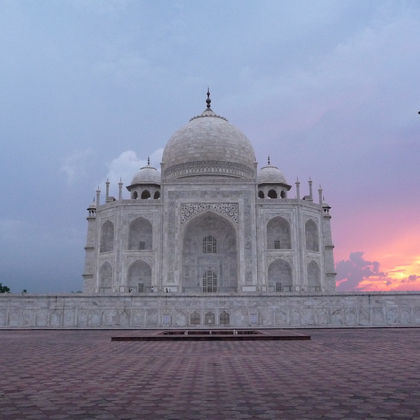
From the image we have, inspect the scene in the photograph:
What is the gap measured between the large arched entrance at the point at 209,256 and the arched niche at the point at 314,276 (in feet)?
16.1

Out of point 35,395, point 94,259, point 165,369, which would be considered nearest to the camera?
point 35,395

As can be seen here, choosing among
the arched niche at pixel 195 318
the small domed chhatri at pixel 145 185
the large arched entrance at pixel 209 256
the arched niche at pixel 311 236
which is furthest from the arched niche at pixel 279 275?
the small domed chhatri at pixel 145 185

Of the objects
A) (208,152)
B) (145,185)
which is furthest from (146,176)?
(208,152)

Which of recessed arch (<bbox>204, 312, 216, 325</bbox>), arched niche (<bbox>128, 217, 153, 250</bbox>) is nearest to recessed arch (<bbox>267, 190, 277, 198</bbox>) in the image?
arched niche (<bbox>128, 217, 153, 250</bbox>)

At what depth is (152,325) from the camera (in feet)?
70.8

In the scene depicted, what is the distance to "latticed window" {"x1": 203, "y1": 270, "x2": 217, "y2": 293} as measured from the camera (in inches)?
1200

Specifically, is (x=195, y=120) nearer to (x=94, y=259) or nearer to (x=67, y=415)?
(x=94, y=259)

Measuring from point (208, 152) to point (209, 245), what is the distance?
7.09 metres

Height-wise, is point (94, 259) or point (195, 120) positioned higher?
point (195, 120)

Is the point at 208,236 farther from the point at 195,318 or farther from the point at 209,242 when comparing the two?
the point at 195,318

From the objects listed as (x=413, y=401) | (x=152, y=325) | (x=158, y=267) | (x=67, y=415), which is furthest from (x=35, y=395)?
(x=158, y=267)

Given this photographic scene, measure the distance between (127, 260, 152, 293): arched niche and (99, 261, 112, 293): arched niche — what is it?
58.7 inches

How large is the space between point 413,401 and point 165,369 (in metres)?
3.56

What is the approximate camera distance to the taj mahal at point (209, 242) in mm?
29281
